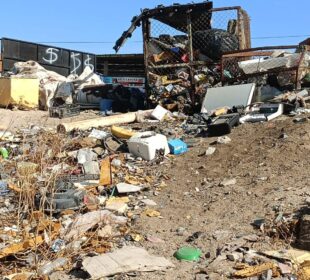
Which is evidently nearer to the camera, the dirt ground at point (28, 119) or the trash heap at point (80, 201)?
the trash heap at point (80, 201)

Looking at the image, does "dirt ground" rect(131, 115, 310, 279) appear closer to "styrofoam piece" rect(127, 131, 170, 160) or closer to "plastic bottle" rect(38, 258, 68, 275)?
"styrofoam piece" rect(127, 131, 170, 160)

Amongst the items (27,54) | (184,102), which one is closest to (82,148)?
(184,102)

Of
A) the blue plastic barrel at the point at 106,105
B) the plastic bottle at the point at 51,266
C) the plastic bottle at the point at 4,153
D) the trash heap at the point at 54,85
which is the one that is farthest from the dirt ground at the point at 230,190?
the trash heap at the point at 54,85

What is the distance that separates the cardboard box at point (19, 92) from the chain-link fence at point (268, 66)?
5.27 m

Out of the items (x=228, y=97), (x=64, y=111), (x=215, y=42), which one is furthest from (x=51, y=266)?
(x=64, y=111)

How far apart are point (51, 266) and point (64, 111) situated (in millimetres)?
7148

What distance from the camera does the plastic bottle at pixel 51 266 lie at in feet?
10.8

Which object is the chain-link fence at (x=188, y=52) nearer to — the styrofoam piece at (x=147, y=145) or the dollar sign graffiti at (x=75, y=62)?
the styrofoam piece at (x=147, y=145)

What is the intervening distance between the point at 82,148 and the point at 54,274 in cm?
351

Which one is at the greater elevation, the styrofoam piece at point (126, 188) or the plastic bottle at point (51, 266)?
the styrofoam piece at point (126, 188)

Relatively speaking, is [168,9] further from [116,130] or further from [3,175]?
[3,175]

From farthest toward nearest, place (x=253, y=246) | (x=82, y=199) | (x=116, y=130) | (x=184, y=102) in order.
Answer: (x=184, y=102) < (x=116, y=130) < (x=82, y=199) < (x=253, y=246)

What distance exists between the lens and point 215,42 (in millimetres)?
9234

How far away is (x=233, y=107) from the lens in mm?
7641
